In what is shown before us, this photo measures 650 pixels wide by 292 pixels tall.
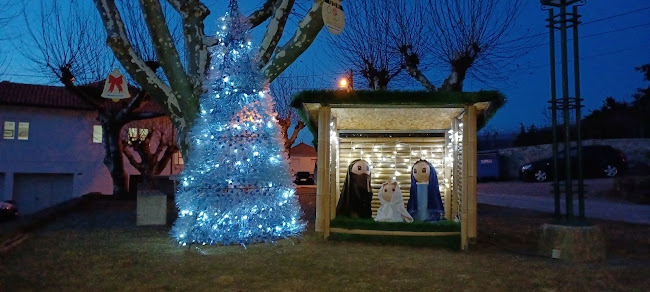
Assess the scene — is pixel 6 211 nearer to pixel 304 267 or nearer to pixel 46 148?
pixel 46 148

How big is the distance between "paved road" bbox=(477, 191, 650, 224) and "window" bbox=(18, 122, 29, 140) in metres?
24.1

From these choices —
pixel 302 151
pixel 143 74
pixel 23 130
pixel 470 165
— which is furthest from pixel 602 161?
pixel 302 151

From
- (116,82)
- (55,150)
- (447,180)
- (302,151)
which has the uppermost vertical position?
(302,151)

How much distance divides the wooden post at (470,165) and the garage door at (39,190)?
87.0 feet

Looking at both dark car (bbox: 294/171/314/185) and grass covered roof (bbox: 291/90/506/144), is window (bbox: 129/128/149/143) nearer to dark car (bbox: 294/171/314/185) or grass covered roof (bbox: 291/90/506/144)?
dark car (bbox: 294/171/314/185)

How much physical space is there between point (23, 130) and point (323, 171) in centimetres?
2538

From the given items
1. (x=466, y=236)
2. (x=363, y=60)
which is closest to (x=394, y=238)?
(x=466, y=236)

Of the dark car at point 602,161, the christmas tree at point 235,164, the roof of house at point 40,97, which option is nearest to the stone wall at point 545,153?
the dark car at point 602,161

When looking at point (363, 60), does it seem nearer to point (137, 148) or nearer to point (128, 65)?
point (128, 65)

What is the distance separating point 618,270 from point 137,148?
77.9 ft

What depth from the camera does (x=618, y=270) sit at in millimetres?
6496

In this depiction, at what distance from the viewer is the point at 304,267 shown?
673cm

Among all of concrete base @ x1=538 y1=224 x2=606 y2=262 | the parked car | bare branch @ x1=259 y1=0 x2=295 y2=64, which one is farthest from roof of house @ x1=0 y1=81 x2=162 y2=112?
concrete base @ x1=538 y1=224 x2=606 y2=262

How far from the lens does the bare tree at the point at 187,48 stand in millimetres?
10773
